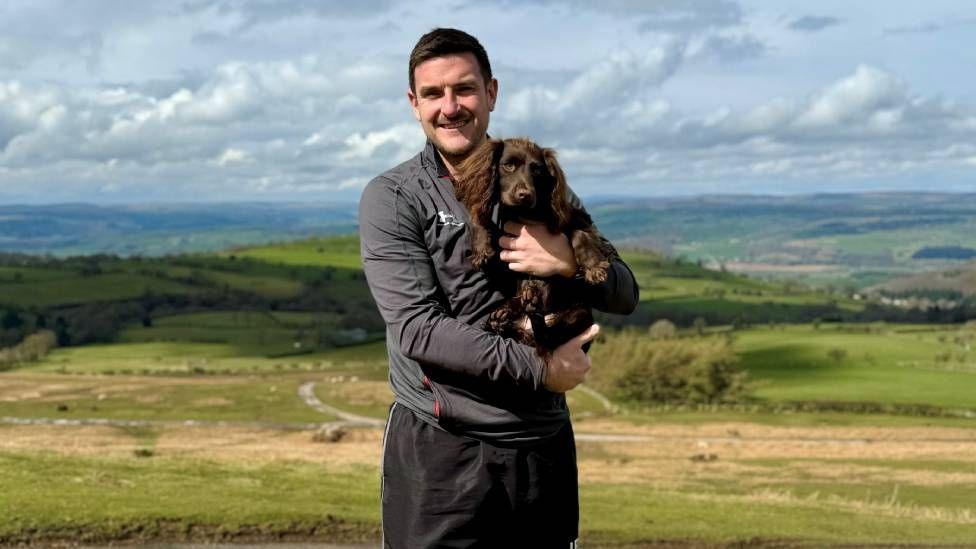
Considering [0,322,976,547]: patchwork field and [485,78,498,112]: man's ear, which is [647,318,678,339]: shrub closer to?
[0,322,976,547]: patchwork field

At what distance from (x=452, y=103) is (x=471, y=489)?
1864 millimetres

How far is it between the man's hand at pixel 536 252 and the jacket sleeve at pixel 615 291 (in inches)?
5.5

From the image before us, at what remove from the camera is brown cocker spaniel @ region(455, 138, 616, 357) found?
483 cm

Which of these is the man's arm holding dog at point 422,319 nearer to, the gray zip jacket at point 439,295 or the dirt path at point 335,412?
the gray zip jacket at point 439,295

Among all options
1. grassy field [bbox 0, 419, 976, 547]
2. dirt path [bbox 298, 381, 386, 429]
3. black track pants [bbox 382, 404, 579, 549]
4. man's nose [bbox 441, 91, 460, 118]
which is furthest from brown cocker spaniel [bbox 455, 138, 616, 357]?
dirt path [bbox 298, 381, 386, 429]

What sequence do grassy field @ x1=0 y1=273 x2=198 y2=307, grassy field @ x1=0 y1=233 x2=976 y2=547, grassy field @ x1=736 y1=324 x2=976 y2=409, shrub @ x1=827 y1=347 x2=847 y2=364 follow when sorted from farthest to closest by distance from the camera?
grassy field @ x1=0 y1=273 x2=198 y2=307, shrub @ x1=827 y1=347 x2=847 y2=364, grassy field @ x1=736 y1=324 x2=976 y2=409, grassy field @ x1=0 y1=233 x2=976 y2=547

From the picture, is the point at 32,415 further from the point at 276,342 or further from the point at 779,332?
the point at 779,332

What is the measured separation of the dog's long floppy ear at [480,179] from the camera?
488 cm

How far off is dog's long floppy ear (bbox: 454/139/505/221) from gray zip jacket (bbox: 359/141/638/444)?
0.26ft

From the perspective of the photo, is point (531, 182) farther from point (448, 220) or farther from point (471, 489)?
point (471, 489)

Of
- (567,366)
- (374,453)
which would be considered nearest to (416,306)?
(567,366)

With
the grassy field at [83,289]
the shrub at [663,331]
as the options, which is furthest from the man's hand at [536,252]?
the grassy field at [83,289]

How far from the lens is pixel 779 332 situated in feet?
380

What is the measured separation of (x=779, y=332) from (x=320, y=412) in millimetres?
61677
